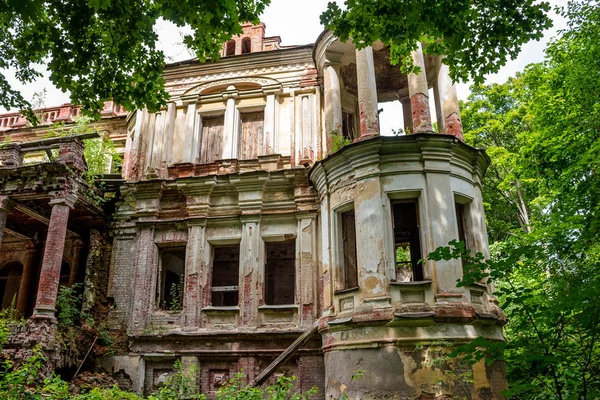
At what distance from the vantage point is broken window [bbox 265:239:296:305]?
15.4 meters

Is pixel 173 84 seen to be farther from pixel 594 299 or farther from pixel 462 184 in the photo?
pixel 594 299

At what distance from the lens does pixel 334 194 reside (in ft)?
35.5

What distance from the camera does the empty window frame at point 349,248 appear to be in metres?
11.0

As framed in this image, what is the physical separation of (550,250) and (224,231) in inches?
345

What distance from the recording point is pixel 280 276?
15758mm

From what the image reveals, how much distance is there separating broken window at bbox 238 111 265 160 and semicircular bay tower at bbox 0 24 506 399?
0.24 ft

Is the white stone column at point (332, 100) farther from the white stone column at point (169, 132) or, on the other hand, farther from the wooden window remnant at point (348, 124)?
the white stone column at point (169, 132)

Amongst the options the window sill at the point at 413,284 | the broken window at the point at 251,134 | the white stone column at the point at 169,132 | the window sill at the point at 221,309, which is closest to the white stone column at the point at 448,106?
the window sill at the point at 413,284

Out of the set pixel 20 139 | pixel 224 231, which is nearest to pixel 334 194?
pixel 224 231

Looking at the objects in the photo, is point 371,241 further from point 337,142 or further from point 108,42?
point 108,42

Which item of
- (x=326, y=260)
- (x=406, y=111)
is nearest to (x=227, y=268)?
(x=326, y=260)

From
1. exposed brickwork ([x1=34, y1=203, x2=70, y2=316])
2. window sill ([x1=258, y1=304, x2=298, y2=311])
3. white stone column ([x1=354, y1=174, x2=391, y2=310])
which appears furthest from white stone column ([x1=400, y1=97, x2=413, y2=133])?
exposed brickwork ([x1=34, y1=203, x2=70, y2=316])

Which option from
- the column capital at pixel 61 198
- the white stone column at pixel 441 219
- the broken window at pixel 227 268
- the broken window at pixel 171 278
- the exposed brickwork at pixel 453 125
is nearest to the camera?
the white stone column at pixel 441 219

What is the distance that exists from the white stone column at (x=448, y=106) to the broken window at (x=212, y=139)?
6808 mm
